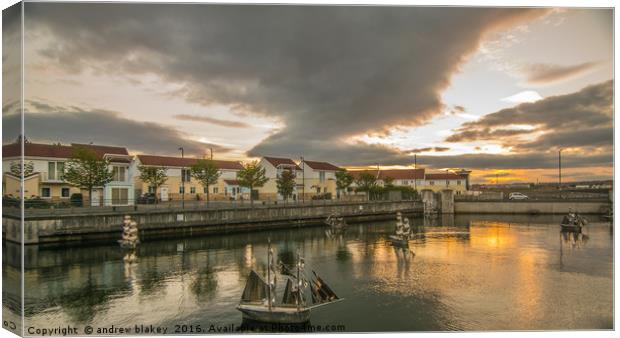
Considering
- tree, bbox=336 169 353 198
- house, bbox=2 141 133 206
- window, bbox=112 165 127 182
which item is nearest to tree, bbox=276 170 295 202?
tree, bbox=336 169 353 198

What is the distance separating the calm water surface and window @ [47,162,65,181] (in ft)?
60.3

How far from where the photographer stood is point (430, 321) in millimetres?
17016

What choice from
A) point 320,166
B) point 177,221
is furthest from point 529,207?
point 177,221

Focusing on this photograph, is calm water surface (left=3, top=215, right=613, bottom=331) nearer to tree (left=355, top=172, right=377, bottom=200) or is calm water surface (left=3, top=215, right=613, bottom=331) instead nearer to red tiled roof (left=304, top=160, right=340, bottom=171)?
tree (left=355, top=172, right=377, bottom=200)

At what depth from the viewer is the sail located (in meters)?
17.0

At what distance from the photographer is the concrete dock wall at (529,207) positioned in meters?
67.3

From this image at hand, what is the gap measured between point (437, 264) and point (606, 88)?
16.3 m

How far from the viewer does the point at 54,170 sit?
48250mm

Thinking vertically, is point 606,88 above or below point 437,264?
above

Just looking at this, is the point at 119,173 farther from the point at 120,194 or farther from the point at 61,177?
the point at 61,177

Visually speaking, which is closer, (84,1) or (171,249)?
(84,1)

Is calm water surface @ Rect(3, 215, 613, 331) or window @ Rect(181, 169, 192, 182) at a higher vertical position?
window @ Rect(181, 169, 192, 182)

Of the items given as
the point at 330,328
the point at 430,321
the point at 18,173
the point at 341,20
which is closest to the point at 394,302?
the point at 430,321

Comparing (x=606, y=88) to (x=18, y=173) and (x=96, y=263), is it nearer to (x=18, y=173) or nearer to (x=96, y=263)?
(x=18, y=173)
